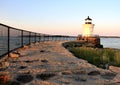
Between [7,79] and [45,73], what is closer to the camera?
[7,79]

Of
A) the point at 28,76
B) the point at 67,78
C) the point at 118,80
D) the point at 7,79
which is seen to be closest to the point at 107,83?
the point at 118,80

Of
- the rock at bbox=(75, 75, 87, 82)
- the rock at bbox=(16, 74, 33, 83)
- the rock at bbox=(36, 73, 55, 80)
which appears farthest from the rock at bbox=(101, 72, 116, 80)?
the rock at bbox=(16, 74, 33, 83)

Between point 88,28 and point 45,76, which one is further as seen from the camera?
point 88,28

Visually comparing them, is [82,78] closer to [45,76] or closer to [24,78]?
[45,76]

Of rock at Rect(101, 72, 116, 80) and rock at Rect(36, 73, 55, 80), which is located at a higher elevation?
rock at Rect(101, 72, 116, 80)

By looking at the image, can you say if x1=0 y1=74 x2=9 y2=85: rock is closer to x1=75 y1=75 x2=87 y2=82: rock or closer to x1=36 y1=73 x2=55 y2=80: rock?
x1=36 y1=73 x2=55 y2=80: rock

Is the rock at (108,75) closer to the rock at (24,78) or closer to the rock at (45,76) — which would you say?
the rock at (45,76)

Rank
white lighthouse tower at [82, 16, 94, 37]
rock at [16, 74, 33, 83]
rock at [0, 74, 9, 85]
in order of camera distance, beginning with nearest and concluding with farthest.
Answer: rock at [0, 74, 9, 85] < rock at [16, 74, 33, 83] < white lighthouse tower at [82, 16, 94, 37]

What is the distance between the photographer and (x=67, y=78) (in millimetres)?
5703

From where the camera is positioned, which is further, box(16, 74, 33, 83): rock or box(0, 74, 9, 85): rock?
box(16, 74, 33, 83): rock

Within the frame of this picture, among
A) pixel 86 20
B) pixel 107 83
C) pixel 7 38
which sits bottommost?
pixel 107 83

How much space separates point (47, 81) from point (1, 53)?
12.0 feet

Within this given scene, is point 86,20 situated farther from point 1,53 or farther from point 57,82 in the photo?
point 57,82

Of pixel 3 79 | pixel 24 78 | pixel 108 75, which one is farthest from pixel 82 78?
pixel 3 79
